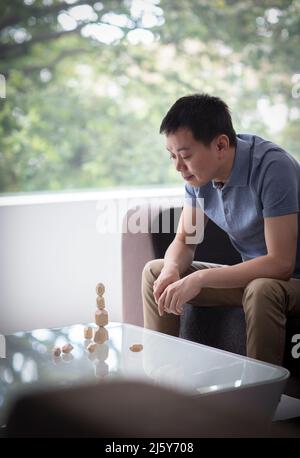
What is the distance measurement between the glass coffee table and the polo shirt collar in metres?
0.49

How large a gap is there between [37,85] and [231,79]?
153cm

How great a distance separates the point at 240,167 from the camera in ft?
7.61

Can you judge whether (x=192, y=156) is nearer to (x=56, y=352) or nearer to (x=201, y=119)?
(x=201, y=119)

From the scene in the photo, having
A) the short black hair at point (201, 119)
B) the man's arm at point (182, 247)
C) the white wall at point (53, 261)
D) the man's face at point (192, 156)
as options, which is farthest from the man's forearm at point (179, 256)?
the white wall at point (53, 261)

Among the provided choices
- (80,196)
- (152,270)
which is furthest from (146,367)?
(80,196)

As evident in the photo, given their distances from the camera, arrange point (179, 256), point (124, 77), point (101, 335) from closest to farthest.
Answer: point (101, 335) < point (179, 256) < point (124, 77)

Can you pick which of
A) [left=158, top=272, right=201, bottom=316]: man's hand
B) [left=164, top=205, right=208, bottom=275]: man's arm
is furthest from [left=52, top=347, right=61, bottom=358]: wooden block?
[left=164, top=205, right=208, bottom=275]: man's arm

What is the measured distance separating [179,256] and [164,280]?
0.17 meters

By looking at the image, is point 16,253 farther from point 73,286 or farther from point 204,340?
point 204,340

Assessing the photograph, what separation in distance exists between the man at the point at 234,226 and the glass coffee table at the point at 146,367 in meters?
0.18

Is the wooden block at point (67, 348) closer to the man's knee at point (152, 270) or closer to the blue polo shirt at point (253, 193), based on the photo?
the man's knee at point (152, 270)

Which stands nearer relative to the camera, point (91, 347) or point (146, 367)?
point (146, 367)

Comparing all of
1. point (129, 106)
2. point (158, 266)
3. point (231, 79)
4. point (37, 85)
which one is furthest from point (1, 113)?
point (158, 266)

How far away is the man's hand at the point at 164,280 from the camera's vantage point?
2308 millimetres
